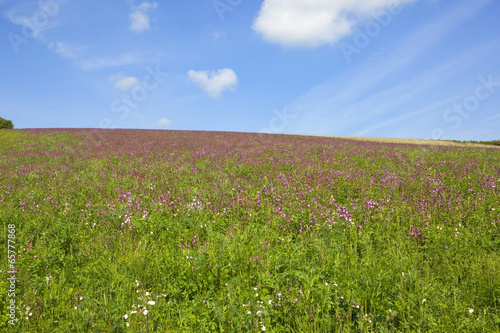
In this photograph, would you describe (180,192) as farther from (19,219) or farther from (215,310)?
(215,310)

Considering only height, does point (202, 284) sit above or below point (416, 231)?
below

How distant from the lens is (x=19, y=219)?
222 inches

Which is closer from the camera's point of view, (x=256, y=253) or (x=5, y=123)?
(x=256, y=253)

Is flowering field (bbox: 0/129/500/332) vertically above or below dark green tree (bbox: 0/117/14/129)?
below

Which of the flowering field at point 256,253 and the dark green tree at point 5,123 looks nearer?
the flowering field at point 256,253

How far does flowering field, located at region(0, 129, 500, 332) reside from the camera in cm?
288

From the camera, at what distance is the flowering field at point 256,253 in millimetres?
2881

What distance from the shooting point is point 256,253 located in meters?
4.06

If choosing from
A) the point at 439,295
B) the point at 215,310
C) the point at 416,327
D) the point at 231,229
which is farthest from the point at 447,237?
the point at 215,310

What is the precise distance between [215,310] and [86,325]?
4.58 feet

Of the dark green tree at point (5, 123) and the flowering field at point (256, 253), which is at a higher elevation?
the dark green tree at point (5, 123)

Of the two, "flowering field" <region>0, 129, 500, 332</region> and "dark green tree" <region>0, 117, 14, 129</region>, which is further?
"dark green tree" <region>0, 117, 14, 129</region>

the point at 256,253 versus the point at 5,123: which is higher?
the point at 5,123

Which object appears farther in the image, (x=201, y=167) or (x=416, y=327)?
(x=201, y=167)
